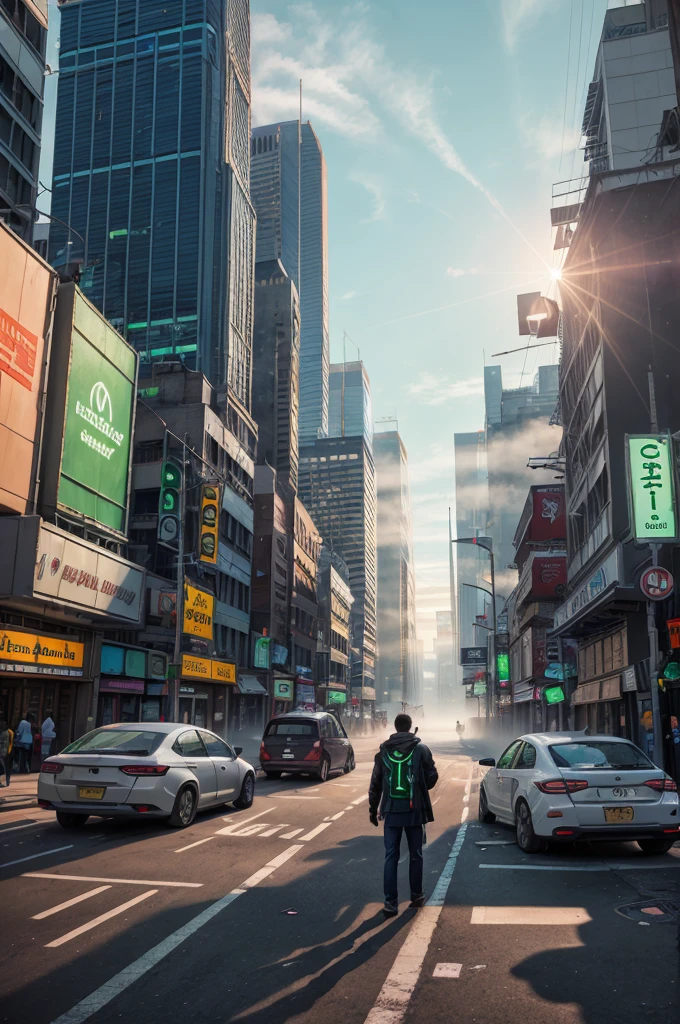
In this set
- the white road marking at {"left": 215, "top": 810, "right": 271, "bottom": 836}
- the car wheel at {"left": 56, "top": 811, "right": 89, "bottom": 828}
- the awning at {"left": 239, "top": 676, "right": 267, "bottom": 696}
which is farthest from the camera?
the awning at {"left": 239, "top": 676, "right": 267, "bottom": 696}

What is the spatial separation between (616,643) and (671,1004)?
28.3 metres

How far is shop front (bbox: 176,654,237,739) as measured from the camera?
45.1 metres

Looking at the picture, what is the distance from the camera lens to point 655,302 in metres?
31.7

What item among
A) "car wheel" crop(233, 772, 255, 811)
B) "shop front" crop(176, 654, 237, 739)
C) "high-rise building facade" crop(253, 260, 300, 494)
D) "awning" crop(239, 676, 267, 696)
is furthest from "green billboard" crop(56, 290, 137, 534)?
"high-rise building facade" crop(253, 260, 300, 494)

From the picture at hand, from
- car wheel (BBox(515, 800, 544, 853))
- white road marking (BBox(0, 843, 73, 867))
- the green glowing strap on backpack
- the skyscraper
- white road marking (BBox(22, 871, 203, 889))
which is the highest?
the skyscraper

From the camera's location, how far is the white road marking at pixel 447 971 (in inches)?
211

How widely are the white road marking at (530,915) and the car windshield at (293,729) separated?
47.5 ft

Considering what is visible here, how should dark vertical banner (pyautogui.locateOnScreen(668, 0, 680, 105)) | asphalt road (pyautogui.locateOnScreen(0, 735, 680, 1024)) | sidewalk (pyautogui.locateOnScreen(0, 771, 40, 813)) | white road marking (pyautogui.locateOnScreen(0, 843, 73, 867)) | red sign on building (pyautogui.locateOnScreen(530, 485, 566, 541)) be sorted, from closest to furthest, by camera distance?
asphalt road (pyautogui.locateOnScreen(0, 735, 680, 1024)) → white road marking (pyautogui.locateOnScreen(0, 843, 73, 867)) → dark vertical banner (pyautogui.locateOnScreen(668, 0, 680, 105)) → sidewalk (pyautogui.locateOnScreen(0, 771, 40, 813)) → red sign on building (pyautogui.locateOnScreen(530, 485, 566, 541))

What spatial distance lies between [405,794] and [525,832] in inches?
145

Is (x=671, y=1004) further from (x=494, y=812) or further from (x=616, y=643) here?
(x=616, y=643)

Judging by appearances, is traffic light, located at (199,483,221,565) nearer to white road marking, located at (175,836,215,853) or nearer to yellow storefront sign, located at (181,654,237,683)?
yellow storefront sign, located at (181,654,237,683)

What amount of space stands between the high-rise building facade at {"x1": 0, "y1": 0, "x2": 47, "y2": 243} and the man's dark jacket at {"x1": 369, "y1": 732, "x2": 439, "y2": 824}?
47346mm

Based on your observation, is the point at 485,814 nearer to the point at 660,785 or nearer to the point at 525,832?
the point at 525,832

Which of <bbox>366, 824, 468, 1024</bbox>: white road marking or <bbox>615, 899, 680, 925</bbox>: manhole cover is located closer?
<bbox>366, 824, 468, 1024</bbox>: white road marking
